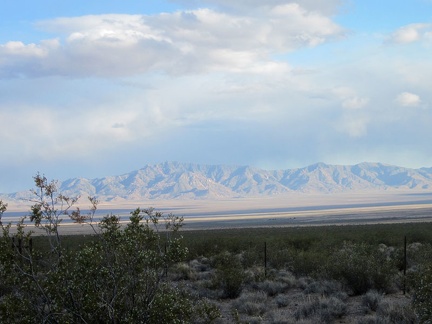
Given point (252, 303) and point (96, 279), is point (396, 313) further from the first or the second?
point (96, 279)

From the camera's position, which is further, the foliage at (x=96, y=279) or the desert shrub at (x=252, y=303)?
the desert shrub at (x=252, y=303)

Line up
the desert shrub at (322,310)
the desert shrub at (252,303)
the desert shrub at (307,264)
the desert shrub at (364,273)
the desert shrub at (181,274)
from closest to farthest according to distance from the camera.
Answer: the desert shrub at (322,310) < the desert shrub at (252,303) < the desert shrub at (364,273) < the desert shrub at (307,264) < the desert shrub at (181,274)

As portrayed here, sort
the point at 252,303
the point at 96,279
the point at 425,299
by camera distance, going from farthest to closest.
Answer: the point at 252,303, the point at 425,299, the point at 96,279

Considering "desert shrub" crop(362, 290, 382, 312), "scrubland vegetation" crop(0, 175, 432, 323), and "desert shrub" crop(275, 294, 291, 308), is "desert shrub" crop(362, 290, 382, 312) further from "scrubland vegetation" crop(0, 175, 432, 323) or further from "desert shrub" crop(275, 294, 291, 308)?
"desert shrub" crop(275, 294, 291, 308)

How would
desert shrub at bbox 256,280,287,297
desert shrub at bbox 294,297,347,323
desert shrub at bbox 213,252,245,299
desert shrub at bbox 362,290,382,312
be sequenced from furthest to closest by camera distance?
desert shrub at bbox 256,280,287,297, desert shrub at bbox 213,252,245,299, desert shrub at bbox 362,290,382,312, desert shrub at bbox 294,297,347,323

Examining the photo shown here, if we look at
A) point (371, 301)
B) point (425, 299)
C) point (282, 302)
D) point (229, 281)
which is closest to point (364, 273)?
point (371, 301)

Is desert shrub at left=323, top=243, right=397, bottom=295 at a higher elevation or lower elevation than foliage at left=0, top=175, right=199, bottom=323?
lower

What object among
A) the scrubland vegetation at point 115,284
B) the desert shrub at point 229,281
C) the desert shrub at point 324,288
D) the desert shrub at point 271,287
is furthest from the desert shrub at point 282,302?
the desert shrub at point 229,281

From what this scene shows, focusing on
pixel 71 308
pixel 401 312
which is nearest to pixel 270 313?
pixel 401 312

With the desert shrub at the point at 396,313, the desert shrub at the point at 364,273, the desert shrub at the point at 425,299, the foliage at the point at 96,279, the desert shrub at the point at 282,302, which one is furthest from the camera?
the desert shrub at the point at 364,273

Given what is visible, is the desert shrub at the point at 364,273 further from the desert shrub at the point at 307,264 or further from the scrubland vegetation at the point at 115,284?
the desert shrub at the point at 307,264

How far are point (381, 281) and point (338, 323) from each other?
17.6ft

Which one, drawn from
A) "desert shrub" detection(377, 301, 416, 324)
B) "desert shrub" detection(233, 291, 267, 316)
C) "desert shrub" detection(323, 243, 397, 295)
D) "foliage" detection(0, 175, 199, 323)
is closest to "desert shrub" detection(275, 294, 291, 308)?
"desert shrub" detection(233, 291, 267, 316)

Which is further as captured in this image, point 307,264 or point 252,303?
point 307,264
